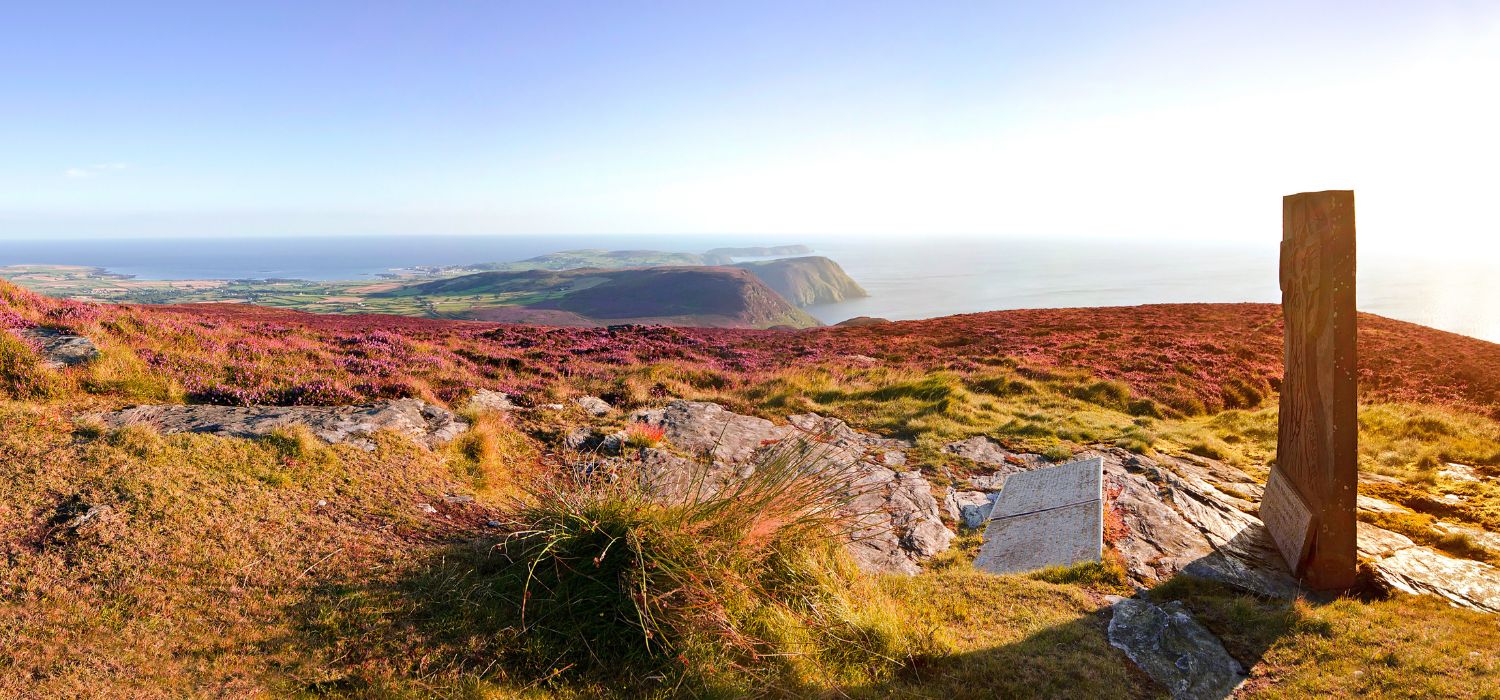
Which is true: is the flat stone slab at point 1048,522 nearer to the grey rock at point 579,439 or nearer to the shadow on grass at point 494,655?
the shadow on grass at point 494,655

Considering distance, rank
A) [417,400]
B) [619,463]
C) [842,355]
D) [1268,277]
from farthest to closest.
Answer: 1. [1268,277]
2. [842,355]
3. [417,400]
4. [619,463]

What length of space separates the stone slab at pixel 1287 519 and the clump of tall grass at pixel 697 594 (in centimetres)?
392

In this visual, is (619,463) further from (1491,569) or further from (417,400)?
(1491,569)

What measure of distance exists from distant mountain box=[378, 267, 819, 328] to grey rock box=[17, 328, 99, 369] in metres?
114

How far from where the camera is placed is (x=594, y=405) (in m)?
9.59

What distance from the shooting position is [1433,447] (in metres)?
8.68

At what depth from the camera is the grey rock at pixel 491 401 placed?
8.28 m

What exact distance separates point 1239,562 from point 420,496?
735cm

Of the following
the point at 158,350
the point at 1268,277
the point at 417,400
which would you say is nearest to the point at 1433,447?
the point at 417,400

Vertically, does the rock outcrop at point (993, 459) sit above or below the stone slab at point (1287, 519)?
below

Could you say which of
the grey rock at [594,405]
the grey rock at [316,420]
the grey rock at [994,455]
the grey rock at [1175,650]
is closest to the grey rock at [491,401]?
the grey rock at [316,420]

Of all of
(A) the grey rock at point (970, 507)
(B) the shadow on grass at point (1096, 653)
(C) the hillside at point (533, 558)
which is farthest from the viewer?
(A) the grey rock at point (970, 507)

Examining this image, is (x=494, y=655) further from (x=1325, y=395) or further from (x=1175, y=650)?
(x=1325, y=395)

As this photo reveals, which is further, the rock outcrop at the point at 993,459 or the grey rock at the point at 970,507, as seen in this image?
the rock outcrop at the point at 993,459
